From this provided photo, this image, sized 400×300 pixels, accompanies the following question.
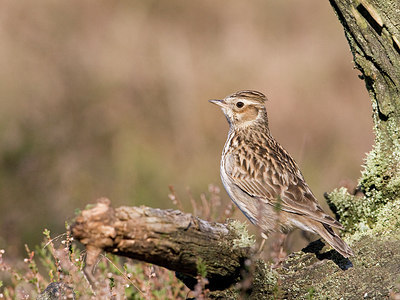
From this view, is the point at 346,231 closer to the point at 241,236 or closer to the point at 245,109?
the point at 241,236

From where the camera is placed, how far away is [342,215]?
244 inches

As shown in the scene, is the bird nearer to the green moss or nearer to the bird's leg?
the bird's leg

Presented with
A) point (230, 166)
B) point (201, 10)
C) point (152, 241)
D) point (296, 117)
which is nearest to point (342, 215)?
point (230, 166)

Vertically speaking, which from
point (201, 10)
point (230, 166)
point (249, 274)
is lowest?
point (249, 274)

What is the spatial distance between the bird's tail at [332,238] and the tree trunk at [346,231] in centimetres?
14

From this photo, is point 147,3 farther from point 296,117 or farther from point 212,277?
point 212,277

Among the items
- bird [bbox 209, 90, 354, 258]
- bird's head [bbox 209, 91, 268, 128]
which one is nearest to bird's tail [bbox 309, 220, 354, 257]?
bird [bbox 209, 90, 354, 258]

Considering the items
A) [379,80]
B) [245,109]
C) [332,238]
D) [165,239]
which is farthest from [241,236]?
[245,109]

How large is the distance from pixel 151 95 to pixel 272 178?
714 cm

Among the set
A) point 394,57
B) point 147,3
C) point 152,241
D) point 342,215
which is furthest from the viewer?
point 147,3

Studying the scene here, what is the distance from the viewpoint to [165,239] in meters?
4.17

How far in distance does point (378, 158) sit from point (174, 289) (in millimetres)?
2157

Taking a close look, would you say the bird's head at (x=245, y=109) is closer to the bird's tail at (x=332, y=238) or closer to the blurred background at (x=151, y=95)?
the bird's tail at (x=332, y=238)

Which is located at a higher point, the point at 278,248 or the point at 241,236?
the point at 278,248
